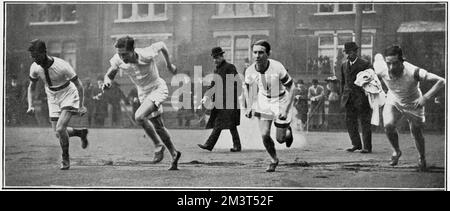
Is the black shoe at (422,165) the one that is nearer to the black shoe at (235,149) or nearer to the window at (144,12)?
the black shoe at (235,149)

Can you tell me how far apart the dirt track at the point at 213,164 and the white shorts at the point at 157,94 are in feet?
1.53

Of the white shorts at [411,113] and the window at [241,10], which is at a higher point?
the window at [241,10]

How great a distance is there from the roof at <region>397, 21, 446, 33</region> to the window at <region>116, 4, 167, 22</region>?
3.58m

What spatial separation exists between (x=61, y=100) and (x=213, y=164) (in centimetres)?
249

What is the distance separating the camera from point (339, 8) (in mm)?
8781

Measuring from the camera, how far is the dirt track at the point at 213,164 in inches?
336

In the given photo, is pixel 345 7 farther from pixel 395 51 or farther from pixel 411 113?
pixel 411 113

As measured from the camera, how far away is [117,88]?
9.02 metres

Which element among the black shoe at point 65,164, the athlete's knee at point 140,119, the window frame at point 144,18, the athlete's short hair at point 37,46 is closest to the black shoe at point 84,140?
the black shoe at point 65,164

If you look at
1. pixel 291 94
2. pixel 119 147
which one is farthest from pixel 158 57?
pixel 291 94

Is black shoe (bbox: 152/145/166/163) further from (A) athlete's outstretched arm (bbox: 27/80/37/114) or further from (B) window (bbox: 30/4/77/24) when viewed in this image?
(B) window (bbox: 30/4/77/24)

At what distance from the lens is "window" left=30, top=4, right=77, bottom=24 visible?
906 cm

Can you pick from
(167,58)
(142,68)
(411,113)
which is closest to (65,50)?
(142,68)

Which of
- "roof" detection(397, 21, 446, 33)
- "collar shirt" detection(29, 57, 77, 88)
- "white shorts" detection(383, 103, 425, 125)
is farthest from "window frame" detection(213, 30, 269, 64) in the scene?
"collar shirt" detection(29, 57, 77, 88)
